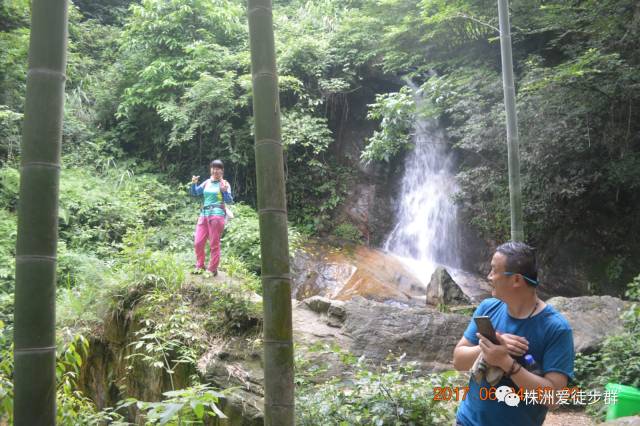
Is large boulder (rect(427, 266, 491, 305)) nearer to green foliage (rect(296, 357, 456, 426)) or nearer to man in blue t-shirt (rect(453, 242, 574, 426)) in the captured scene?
green foliage (rect(296, 357, 456, 426))

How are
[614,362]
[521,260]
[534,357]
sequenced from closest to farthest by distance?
[534,357] < [521,260] < [614,362]

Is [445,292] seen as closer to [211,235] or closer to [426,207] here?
[426,207]

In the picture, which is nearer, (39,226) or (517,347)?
(517,347)

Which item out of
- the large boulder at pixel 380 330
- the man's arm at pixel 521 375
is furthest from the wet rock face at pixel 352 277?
the man's arm at pixel 521 375

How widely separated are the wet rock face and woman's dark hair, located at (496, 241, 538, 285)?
783cm

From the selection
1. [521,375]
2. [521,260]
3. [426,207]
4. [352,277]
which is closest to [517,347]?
[521,375]

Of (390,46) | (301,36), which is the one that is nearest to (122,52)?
(301,36)

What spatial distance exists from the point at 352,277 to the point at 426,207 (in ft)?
12.6

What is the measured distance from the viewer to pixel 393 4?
11.8 metres

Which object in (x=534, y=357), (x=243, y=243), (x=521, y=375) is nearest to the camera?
(x=521, y=375)

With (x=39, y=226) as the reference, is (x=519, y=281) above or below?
below

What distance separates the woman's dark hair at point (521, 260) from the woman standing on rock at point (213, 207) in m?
4.56

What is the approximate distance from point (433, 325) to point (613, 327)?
2.33 meters

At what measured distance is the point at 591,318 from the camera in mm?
6430
